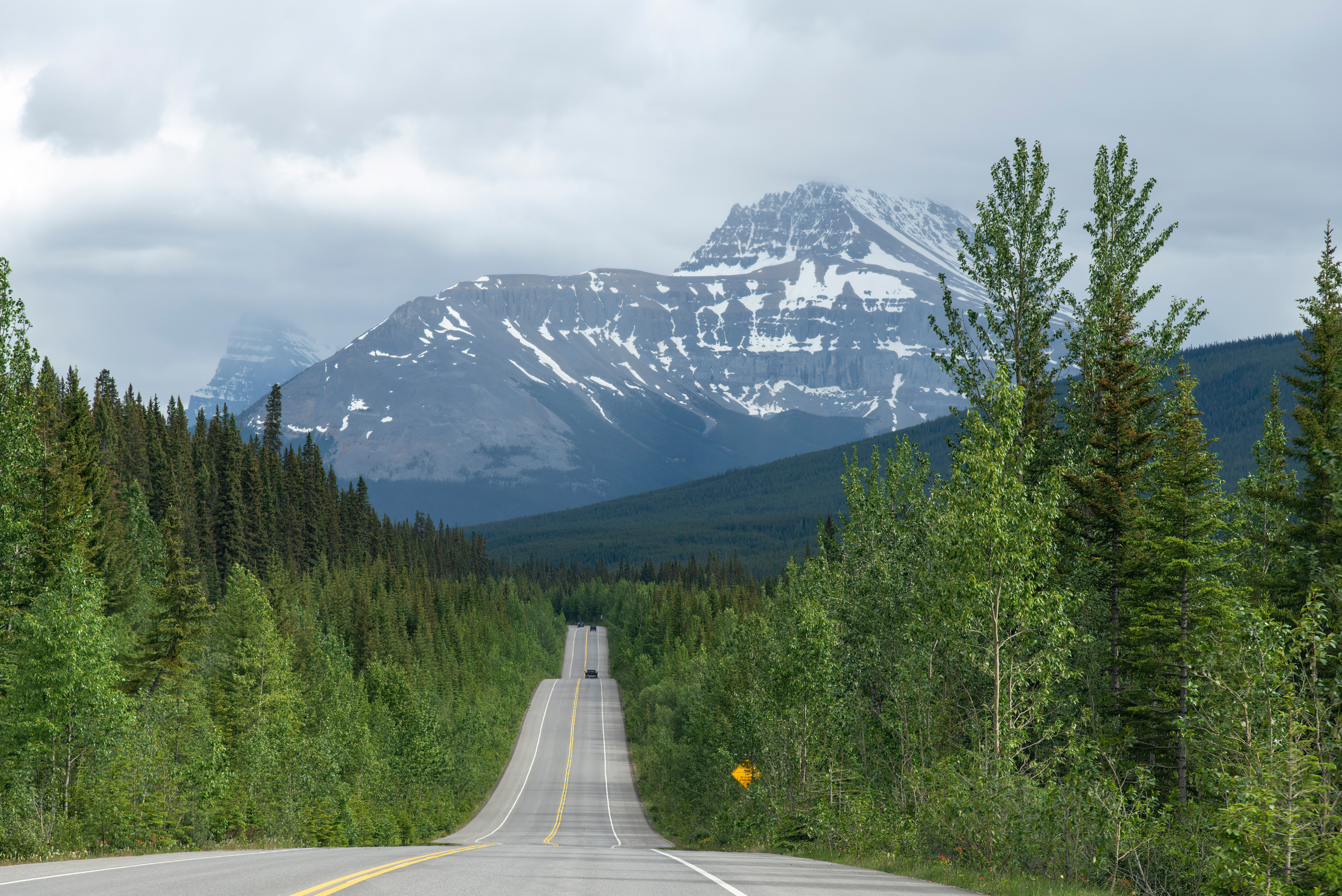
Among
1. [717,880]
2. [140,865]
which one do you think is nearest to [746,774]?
[717,880]

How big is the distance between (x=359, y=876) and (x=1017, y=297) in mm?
28377

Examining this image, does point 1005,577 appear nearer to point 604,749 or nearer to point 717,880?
point 717,880

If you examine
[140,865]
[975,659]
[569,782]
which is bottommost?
[569,782]

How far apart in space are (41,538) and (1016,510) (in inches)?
1562

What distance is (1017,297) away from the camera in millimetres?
33656

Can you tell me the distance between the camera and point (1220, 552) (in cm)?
3228

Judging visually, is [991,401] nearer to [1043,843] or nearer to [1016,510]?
[1016,510]

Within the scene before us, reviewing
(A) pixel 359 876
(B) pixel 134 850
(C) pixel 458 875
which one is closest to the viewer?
(A) pixel 359 876

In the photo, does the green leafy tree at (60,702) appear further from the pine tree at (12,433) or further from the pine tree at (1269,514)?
the pine tree at (1269,514)

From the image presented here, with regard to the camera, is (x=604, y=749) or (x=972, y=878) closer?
(x=972, y=878)

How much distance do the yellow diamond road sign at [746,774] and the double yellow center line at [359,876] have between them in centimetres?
2815

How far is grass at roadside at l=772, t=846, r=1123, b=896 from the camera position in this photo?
1458 cm

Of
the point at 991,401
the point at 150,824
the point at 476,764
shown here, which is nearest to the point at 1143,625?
the point at 991,401

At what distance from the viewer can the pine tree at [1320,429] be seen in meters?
29.9
